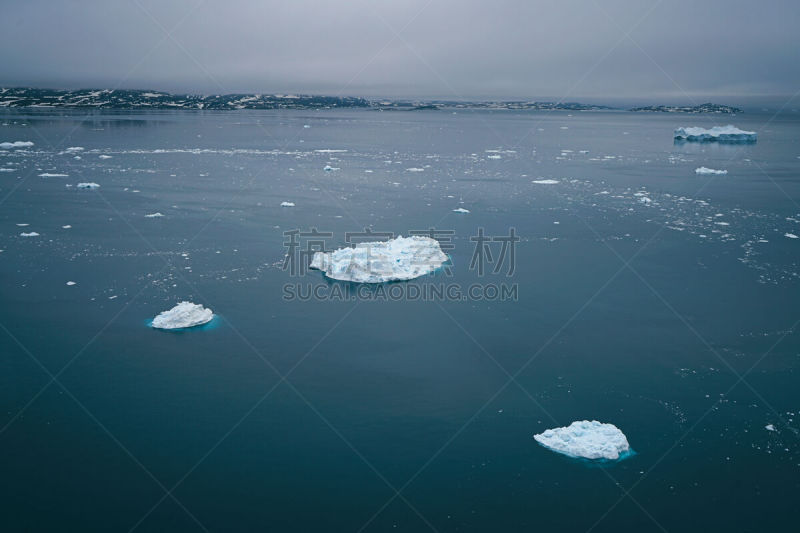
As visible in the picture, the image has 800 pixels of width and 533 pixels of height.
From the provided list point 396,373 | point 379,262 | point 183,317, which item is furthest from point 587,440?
point 183,317

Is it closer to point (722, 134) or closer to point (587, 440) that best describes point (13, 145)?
point (587, 440)

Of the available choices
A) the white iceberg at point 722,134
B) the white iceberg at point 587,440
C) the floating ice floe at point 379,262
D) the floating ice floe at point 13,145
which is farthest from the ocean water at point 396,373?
the white iceberg at point 722,134

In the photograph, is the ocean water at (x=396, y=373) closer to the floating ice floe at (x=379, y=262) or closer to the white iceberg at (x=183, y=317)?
the white iceberg at (x=183, y=317)

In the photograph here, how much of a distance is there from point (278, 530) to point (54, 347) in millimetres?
6027

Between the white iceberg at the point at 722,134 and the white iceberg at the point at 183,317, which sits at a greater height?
the white iceberg at the point at 722,134

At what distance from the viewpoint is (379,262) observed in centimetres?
1366

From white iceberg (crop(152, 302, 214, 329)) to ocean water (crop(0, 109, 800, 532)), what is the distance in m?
0.24

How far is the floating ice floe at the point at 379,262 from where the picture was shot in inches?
532

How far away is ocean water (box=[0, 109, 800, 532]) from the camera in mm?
6723

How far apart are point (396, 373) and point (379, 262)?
4.66 meters

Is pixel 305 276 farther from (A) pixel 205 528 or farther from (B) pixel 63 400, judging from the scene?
(A) pixel 205 528

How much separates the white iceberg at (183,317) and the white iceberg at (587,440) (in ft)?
21.1

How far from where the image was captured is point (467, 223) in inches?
735

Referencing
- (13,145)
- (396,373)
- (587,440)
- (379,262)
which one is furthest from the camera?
(13,145)
